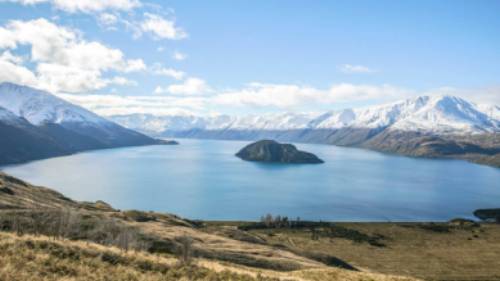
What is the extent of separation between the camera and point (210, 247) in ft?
208

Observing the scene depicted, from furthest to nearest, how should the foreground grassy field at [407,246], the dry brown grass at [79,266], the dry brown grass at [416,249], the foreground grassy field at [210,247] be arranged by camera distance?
the foreground grassy field at [407,246] → the dry brown grass at [416,249] → the foreground grassy field at [210,247] → the dry brown grass at [79,266]

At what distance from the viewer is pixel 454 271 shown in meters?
90.7

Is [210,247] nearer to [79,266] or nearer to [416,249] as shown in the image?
[79,266]

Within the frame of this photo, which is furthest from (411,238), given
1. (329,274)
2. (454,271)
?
(329,274)

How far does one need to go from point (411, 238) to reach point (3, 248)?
13422cm

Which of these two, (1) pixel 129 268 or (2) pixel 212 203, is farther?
(2) pixel 212 203

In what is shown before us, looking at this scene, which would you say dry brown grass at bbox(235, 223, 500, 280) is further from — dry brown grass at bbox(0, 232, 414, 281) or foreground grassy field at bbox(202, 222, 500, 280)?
dry brown grass at bbox(0, 232, 414, 281)

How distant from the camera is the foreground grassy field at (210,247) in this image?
2403 cm

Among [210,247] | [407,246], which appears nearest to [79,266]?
[210,247]

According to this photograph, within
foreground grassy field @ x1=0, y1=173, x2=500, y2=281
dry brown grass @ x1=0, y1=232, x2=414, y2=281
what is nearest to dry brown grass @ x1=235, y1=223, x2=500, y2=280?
foreground grassy field @ x1=0, y1=173, x2=500, y2=281

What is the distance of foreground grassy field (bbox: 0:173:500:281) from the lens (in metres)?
24.0

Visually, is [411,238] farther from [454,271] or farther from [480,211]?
[480,211]

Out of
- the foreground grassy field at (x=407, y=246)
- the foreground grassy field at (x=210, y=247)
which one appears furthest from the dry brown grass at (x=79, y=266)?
the foreground grassy field at (x=407, y=246)

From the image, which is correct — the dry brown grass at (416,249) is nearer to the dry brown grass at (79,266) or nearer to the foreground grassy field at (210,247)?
the foreground grassy field at (210,247)
